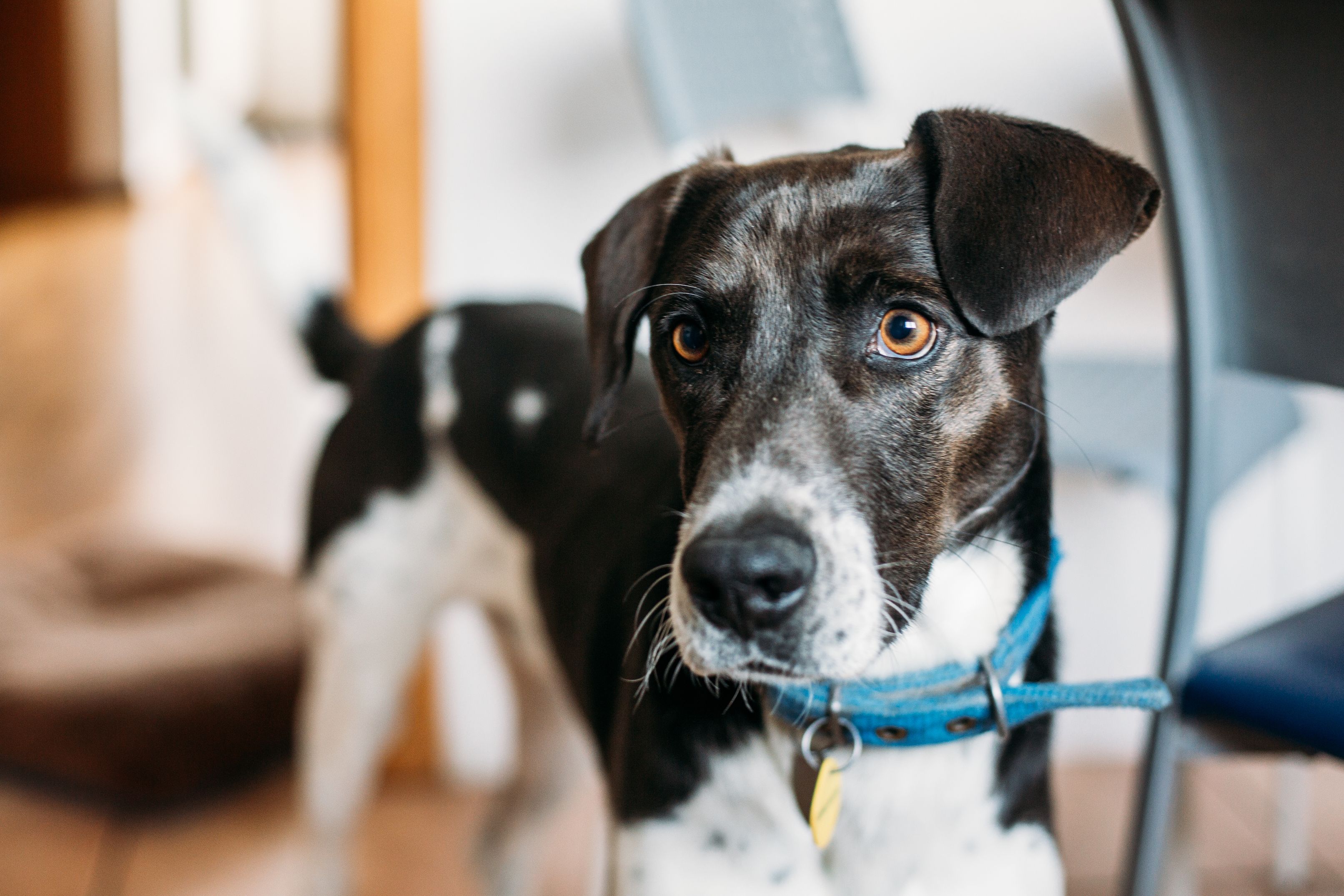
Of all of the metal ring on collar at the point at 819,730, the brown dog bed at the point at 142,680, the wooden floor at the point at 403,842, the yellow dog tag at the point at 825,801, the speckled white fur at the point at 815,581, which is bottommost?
the wooden floor at the point at 403,842

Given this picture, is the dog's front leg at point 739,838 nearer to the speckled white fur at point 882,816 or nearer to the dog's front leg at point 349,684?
the speckled white fur at point 882,816

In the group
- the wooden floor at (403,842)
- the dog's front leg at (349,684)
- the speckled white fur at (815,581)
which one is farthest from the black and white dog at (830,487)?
the wooden floor at (403,842)

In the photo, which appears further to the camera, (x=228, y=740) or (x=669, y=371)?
(x=228, y=740)

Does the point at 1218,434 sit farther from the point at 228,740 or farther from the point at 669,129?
the point at 228,740

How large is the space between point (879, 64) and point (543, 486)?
113 cm

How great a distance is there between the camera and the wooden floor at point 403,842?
82.4 inches

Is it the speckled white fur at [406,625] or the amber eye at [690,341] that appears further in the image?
the speckled white fur at [406,625]

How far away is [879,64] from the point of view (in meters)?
2.28

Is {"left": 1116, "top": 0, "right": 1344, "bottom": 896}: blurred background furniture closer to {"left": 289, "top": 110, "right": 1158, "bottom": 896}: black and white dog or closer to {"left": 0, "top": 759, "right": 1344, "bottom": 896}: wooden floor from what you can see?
{"left": 289, "top": 110, "right": 1158, "bottom": 896}: black and white dog

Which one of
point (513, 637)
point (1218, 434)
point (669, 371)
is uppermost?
point (669, 371)

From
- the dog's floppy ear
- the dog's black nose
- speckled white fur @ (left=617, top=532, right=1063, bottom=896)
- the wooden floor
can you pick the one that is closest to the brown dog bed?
the wooden floor

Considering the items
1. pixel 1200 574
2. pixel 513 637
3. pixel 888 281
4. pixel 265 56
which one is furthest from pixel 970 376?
pixel 265 56

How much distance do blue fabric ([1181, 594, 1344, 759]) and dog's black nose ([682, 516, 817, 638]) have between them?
610 mm

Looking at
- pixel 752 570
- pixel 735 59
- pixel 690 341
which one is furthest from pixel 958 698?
pixel 735 59
